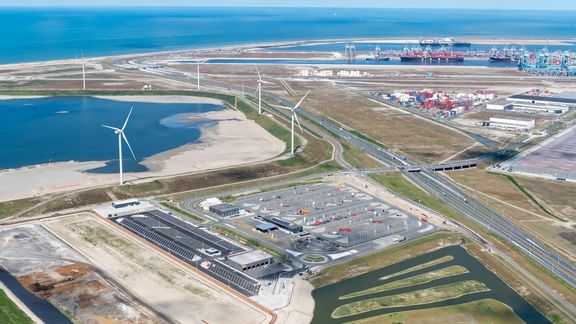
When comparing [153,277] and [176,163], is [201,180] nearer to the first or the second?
[176,163]

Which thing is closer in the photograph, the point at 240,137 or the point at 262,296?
the point at 262,296

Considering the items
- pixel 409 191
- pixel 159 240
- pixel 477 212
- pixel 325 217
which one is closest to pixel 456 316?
pixel 325 217

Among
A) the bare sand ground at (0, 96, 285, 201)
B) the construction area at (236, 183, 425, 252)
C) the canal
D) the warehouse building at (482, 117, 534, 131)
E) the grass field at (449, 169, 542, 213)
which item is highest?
the warehouse building at (482, 117, 534, 131)

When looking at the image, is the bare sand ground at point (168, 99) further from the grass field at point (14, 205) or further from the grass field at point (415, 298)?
the grass field at point (415, 298)

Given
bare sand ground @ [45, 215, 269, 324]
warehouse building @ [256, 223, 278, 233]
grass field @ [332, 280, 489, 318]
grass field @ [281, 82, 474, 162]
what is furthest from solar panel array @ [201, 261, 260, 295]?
grass field @ [281, 82, 474, 162]

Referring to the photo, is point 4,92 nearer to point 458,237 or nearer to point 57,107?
point 57,107

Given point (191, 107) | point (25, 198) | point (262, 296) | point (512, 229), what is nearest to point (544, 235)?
point (512, 229)

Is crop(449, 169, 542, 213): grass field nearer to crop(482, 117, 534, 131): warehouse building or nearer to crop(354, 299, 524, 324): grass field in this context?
crop(354, 299, 524, 324): grass field
